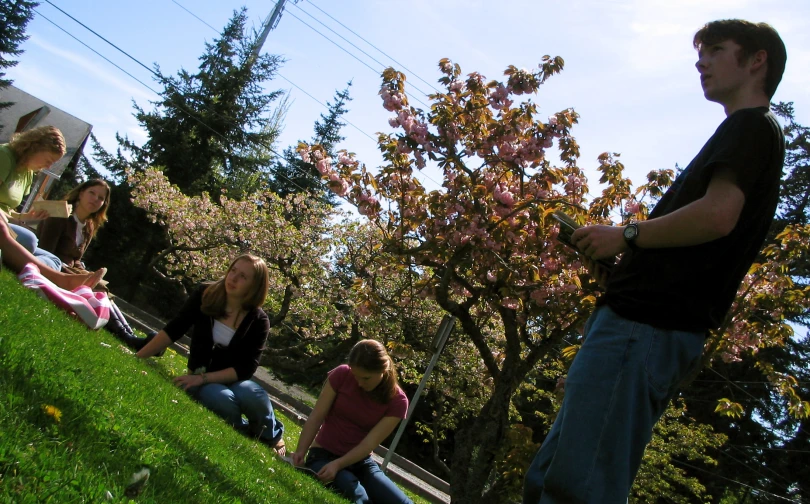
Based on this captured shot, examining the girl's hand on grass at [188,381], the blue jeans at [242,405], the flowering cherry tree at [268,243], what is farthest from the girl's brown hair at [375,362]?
the flowering cherry tree at [268,243]

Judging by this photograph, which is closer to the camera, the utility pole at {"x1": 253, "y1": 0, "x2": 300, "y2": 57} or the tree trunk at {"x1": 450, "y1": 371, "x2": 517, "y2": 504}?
the tree trunk at {"x1": 450, "y1": 371, "x2": 517, "y2": 504}

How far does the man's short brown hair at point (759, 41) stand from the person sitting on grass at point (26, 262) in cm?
555


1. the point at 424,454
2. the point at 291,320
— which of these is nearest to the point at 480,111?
the point at 291,320

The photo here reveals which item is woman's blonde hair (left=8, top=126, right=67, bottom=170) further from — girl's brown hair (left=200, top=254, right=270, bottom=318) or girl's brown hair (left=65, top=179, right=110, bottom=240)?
girl's brown hair (left=200, top=254, right=270, bottom=318)

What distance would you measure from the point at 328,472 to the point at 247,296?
1.76 meters

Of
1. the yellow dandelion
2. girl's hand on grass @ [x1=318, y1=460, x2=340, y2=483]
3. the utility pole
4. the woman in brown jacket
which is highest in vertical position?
the utility pole

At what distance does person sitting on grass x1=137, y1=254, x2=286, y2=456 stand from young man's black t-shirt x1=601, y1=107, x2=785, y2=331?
166 inches

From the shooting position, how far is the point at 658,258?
7.38 ft

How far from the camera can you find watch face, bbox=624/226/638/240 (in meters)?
2.26

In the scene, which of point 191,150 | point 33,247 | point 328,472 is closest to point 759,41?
point 328,472

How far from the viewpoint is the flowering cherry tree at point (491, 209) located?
25.5ft

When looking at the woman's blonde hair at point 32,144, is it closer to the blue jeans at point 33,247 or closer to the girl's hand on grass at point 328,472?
the blue jeans at point 33,247

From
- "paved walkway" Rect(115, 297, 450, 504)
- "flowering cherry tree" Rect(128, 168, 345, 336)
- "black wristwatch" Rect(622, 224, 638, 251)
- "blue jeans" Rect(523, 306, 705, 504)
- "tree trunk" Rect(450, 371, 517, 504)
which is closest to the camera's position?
"blue jeans" Rect(523, 306, 705, 504)

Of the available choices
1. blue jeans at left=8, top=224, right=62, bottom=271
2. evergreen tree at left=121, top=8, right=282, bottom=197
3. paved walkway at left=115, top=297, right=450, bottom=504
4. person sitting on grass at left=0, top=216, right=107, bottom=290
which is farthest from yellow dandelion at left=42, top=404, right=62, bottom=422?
evergreen tree at left=121, top=8, right=282, bottom=197
